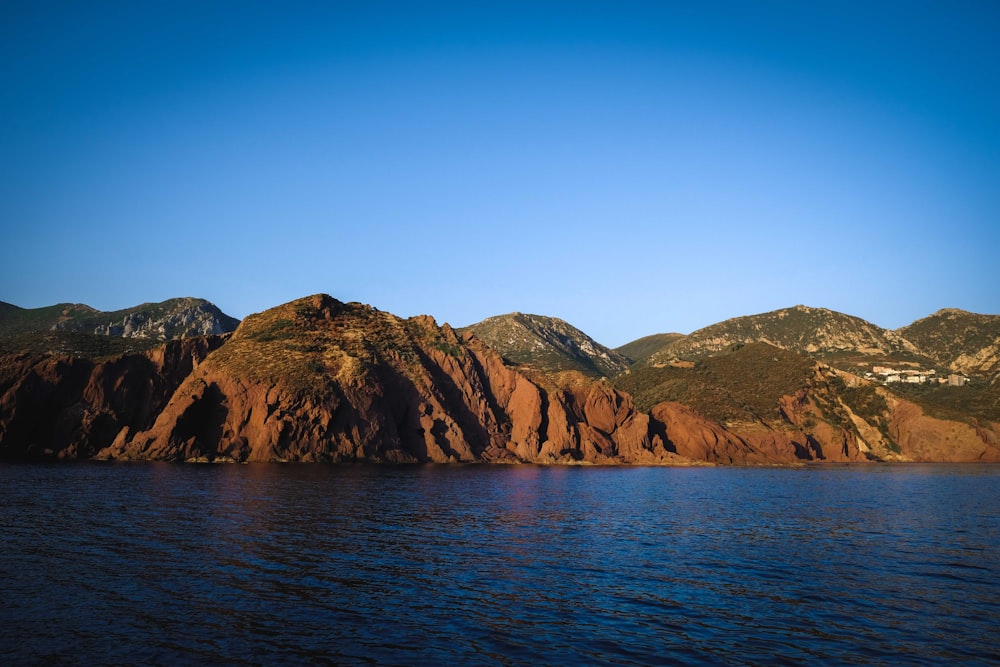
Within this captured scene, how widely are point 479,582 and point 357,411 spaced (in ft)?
279

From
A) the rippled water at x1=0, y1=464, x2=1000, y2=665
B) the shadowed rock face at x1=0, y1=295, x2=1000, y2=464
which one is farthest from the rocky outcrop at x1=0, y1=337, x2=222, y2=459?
the rippled water at x1=0, y1=464, x2=1000, y2=665

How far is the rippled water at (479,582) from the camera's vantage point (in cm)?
1828

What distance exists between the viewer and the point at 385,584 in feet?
83.0

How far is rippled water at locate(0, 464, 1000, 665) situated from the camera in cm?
1828

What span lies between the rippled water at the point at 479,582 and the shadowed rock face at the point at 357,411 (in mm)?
49561

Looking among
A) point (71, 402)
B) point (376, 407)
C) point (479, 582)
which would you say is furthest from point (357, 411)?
point (479, 582)

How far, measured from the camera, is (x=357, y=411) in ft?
355

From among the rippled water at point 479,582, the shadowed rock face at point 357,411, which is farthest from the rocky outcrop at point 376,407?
the rippled water at point 479,582

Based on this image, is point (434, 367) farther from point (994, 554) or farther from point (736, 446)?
point (994, 554)

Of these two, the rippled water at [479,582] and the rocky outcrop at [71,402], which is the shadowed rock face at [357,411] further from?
the rippled water at [479,582]

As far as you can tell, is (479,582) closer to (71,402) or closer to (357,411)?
(357,411)

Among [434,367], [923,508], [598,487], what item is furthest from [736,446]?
[923,508]

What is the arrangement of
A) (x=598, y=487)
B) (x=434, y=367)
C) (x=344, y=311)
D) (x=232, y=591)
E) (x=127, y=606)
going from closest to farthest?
1. (x=127, y=606)
2. (x=232, y=591)
3. (x=598, y=487)
4. (x=434, y=367)
5. (x=344, y=311)

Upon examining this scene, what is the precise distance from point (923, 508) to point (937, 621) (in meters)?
38.1
